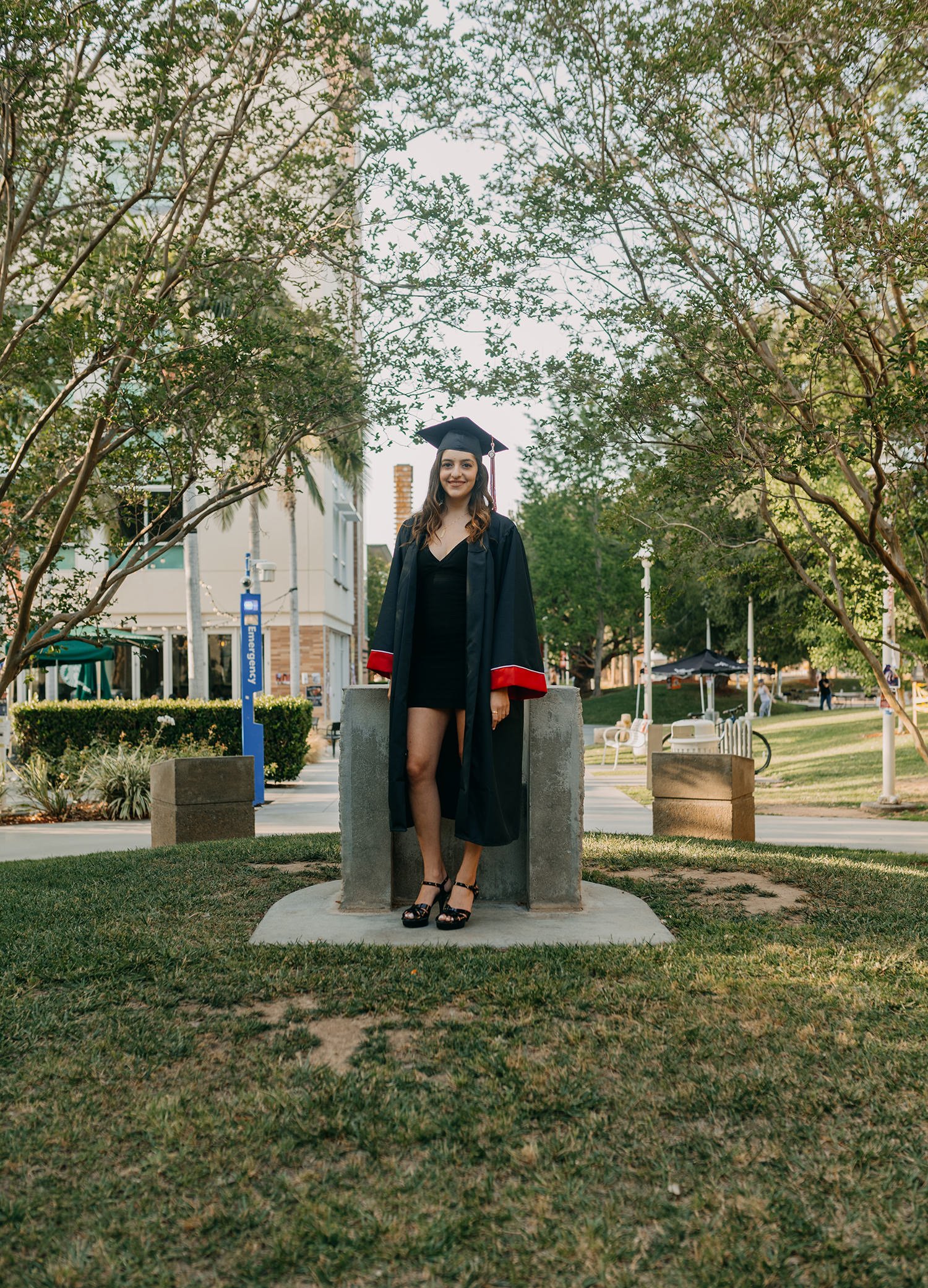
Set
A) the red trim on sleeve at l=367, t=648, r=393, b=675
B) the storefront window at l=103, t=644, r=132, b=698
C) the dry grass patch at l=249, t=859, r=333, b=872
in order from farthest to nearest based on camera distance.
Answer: the storefront window at l=103, t=644, r=132, b=698 < the dry grass patch at l=249, t=859, r=333, b=872 < the red trim on sleeve at l=367, t=648, r=393, b=675

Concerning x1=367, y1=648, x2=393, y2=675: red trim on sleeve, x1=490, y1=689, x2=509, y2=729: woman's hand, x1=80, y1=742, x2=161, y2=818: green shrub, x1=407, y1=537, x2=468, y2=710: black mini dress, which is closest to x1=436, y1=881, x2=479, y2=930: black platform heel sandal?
x1=490, y1=689, x2=509, y2=729: woman's hand

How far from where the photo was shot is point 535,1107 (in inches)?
111

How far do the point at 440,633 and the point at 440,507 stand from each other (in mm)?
613

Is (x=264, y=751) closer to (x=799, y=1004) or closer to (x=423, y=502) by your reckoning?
(x=423, y=502)

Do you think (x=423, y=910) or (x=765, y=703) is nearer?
(x=423, y=910)

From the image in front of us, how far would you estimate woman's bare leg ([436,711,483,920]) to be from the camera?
4699 mm

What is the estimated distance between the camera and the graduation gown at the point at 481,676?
4625mm

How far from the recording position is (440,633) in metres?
4.81

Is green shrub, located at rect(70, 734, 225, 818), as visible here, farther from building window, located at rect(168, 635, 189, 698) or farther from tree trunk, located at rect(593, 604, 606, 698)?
tree trunk, located at rect(593, 604, 606, 698)

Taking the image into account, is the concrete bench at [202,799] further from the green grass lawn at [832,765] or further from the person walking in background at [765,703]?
the person walking in background at [765,703]

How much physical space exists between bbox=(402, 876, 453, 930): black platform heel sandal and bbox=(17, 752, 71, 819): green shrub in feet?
30.2

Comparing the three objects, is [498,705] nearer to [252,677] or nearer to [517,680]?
[517,680]

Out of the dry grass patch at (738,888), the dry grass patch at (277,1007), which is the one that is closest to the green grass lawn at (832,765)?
the dry grass patch at (738,888)

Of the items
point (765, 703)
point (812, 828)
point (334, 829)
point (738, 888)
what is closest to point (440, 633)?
point (738, 888)
